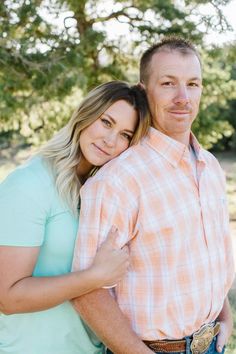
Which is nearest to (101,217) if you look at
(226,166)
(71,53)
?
(71,53)

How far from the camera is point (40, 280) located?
1.87m

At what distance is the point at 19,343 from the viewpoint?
78.8 inches

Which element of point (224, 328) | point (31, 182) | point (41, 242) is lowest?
point (224, 328)

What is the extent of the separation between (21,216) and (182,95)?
32.0 inches

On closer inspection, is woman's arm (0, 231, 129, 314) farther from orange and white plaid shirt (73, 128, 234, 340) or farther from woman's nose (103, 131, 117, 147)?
woman's nose (103, 131, 117, 147)

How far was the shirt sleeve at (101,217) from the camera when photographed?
1.88 metres

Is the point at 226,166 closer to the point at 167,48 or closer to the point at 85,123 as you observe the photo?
the point at 167,48

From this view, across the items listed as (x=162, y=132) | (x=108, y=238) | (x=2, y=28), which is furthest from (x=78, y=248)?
(x=2, y=28)

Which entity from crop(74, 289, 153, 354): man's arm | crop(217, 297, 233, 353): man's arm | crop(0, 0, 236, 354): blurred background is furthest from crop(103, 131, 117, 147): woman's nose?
crop(0, 0, 236, 354): blurred background

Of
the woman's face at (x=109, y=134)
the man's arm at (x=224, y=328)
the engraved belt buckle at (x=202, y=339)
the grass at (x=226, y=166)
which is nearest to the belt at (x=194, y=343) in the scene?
the engraved belt buckle at (x=202, y=339)

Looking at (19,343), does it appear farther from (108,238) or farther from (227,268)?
(227,268)

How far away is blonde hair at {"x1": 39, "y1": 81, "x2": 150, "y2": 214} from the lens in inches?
83.1

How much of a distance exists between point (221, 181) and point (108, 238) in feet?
2.18

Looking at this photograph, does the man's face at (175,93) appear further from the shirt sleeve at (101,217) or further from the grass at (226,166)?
the grass at (226,166)
